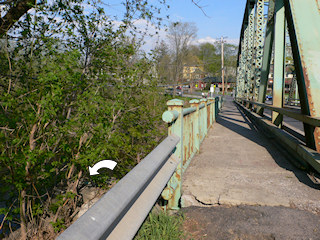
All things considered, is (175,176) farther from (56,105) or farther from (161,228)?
(56,105)

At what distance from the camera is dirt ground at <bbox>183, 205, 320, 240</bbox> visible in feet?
7.50

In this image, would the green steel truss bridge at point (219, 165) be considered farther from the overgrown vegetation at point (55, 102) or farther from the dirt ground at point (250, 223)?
the overgrown vegetation at point (55, 102)

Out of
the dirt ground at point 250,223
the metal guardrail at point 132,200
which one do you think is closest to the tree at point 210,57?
the metal guardrail at point 132,200

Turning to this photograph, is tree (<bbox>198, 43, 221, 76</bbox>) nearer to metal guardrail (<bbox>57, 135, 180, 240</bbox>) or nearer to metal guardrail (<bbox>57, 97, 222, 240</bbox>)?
metal guardrail (<bbox>57, 97, 222, 240</bbox>)

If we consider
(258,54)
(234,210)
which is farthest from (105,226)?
(258,54)

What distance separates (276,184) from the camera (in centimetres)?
339

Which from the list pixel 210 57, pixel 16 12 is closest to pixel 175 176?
pixel 16 12

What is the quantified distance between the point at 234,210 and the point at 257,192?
0.51 metres

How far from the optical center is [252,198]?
9.61 ft

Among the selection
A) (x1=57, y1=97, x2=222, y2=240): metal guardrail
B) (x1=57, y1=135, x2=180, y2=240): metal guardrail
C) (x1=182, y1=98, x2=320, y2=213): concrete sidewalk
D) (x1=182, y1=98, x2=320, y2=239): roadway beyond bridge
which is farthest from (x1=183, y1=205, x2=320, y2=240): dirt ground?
(x1=57, y1=135, x2=180, y2=240): metal guardrail

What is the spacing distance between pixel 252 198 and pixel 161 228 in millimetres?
1064

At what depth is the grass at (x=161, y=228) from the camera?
2.30 m

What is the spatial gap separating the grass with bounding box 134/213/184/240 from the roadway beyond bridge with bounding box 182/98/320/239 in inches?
5.5

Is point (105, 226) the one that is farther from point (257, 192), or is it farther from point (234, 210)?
point (257, 192)
